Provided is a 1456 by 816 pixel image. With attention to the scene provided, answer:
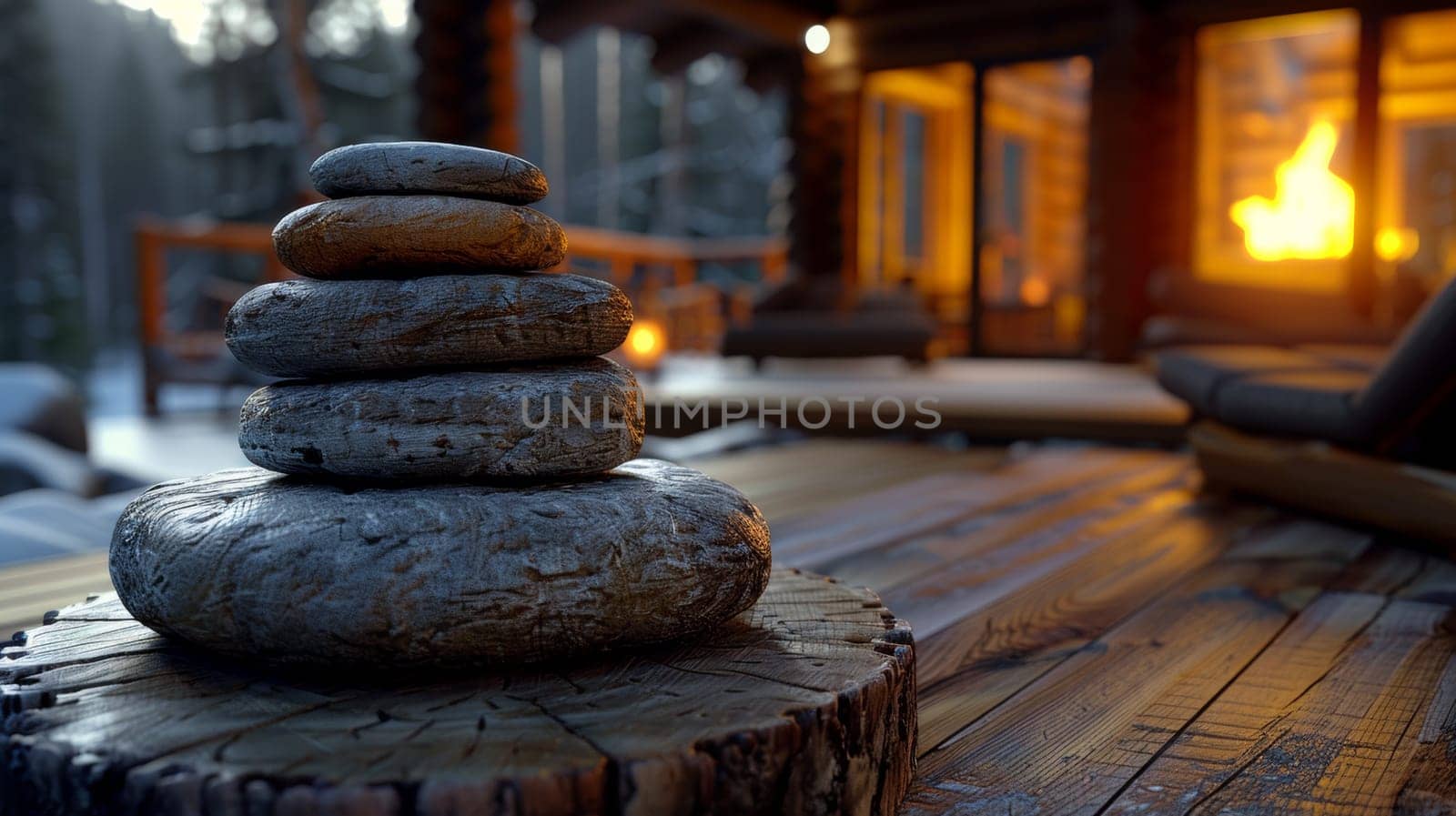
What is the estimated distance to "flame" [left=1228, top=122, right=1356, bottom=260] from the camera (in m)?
8.96

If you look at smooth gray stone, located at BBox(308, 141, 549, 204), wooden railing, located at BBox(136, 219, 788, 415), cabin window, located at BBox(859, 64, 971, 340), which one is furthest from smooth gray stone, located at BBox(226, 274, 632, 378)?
cabin window, located at BBox(859, 64, 971, 340)

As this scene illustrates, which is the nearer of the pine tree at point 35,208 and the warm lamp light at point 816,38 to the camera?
the warm lamp light at point 816,38

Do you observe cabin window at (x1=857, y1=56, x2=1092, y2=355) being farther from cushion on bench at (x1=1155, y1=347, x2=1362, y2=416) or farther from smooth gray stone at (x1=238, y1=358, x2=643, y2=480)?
smooth gray stone at (x1=238, y1=358, x2=643, y2=480)

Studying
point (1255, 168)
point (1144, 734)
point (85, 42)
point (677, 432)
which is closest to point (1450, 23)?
point (1255, 168)

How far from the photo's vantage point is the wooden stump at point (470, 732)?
3.01ft

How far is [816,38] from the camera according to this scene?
29.4ft

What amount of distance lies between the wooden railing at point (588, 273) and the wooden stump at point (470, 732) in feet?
13.8

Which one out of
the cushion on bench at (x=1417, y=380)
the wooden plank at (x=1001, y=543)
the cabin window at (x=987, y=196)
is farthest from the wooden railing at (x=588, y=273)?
the cushion on bench at (x=1417, y=380)

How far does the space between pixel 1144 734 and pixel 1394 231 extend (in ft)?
34.9

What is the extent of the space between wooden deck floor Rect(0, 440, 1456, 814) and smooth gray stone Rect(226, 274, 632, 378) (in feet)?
2.42

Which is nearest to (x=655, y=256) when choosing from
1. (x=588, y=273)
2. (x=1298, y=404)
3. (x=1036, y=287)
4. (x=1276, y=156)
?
(x=588, y=273)

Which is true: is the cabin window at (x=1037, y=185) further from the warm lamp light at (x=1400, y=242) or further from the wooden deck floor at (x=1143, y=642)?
the wooden deck floor at (x=1143, y=642)

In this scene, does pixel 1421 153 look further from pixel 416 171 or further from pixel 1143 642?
→ pixel 416 171

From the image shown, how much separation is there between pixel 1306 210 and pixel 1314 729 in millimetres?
9057
